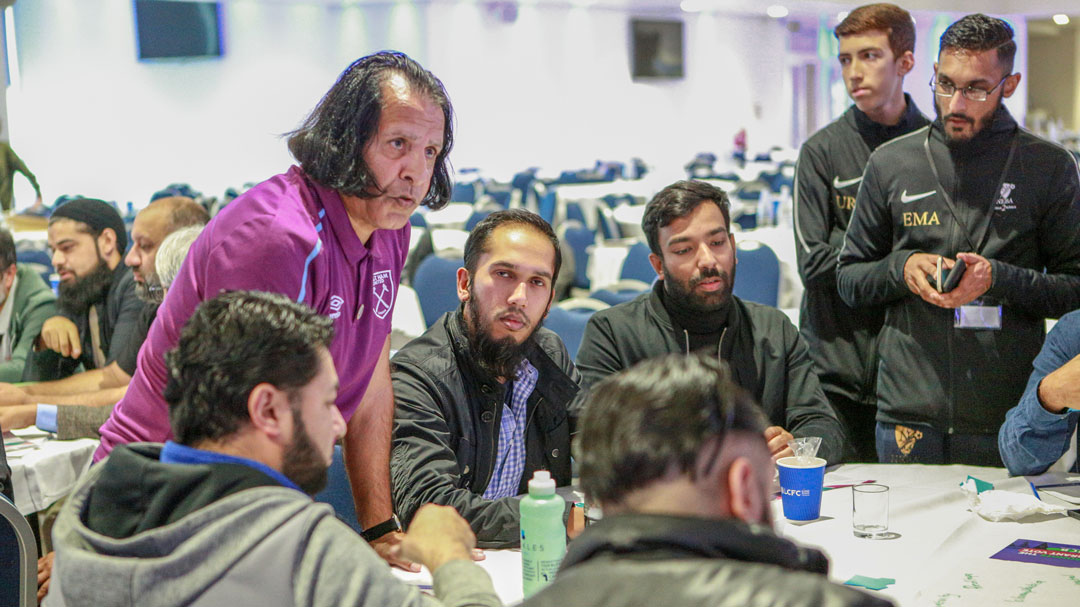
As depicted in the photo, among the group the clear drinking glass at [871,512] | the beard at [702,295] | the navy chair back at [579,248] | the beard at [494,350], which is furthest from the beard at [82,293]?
the navy chair back at [579,248]

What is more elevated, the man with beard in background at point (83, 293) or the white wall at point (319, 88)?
the white wall at point (319, 88)

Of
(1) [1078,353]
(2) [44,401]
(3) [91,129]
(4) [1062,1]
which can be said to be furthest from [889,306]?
(3) [91,129]

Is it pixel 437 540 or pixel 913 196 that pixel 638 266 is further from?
pixel 437 540

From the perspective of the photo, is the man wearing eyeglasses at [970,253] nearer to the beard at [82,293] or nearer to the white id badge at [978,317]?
the white id badge at [978,317]

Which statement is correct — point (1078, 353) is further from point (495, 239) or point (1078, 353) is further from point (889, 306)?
point (495, 239)

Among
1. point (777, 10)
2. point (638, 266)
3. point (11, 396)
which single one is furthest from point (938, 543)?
point (777, 10)

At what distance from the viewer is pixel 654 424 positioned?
41.4 inches

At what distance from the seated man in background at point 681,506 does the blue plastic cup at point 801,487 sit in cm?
105

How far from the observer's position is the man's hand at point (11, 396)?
3.52m

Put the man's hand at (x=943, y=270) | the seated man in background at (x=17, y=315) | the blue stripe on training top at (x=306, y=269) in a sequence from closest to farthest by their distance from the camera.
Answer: the blue stripe on training top at (x=306, y=269)
the man's hand at (x=943, y=270)
the seated man in background at (x=17, y=315)

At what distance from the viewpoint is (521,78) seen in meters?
19.4

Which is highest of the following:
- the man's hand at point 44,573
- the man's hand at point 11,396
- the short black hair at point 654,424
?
the short black hair at point 654,424

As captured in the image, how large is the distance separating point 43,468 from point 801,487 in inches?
89.5

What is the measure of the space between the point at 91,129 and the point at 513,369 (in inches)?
603
